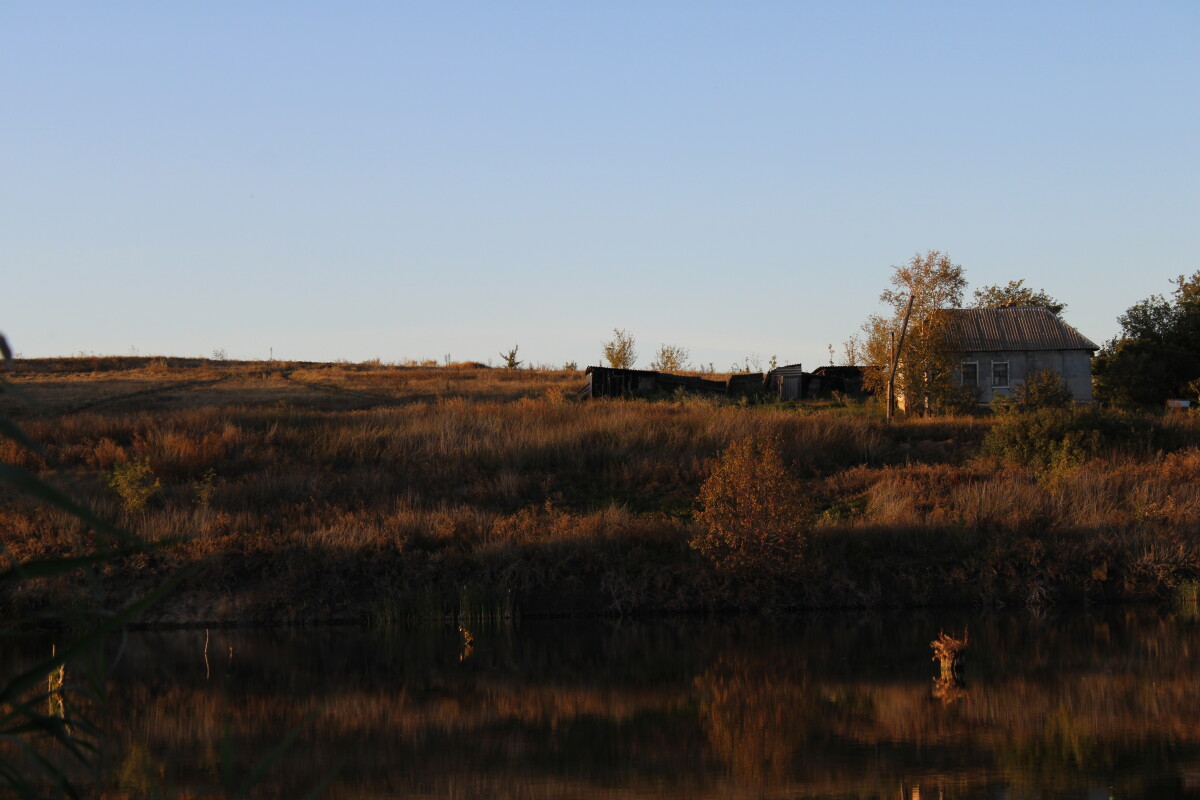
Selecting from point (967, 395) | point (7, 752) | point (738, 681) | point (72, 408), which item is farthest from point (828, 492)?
point (72, 408)

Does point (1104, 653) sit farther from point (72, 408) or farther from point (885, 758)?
point (72, 408)

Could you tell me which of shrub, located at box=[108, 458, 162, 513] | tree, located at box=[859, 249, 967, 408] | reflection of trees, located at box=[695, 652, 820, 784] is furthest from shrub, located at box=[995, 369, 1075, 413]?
shrub, located at box=[108, 458, 162, 513]

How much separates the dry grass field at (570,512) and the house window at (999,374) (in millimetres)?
21040

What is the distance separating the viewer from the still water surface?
9602 mm

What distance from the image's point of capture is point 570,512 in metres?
21.6

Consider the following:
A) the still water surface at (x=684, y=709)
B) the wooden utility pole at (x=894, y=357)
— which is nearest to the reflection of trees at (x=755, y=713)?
the still water surface at (x=684, y=709)

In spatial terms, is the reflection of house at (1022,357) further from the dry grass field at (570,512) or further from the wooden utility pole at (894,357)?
the dry grass field at (570,512)

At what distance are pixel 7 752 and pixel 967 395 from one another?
39.3 m

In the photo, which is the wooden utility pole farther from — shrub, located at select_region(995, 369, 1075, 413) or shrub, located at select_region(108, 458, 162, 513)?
shrub, located at select_region(108, 458, 162, 513)

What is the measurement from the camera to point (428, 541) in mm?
19234

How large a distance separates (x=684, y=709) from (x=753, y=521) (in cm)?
587

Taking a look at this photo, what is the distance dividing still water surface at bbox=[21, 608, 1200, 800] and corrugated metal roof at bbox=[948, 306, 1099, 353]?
35.0m

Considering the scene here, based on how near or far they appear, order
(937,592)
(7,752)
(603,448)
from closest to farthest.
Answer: (7,752) → (937,592) → (603,448)

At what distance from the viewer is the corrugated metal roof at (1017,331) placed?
50344mm
